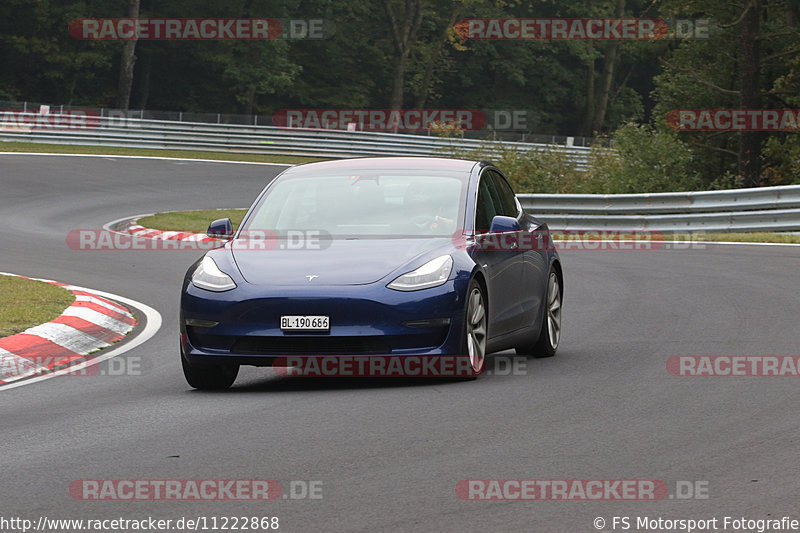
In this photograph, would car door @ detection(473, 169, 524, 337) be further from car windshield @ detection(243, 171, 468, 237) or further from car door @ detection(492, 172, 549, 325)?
car windshield @ detection(243, 171, 468, 237)

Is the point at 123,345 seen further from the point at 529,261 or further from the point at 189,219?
the point at 189,219

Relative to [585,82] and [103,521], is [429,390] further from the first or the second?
[585,82]

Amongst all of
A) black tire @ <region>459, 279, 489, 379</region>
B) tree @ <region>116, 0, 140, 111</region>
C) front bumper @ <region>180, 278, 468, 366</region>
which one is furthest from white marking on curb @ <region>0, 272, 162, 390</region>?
tree @ <region>116, 0, 140, 111</region>

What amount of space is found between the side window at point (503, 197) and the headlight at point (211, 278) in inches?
98.2

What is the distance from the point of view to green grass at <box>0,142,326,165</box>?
45781 mm

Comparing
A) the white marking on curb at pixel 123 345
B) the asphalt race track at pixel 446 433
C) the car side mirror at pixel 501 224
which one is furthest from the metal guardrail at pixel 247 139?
the car side mirror at pixel 501 224

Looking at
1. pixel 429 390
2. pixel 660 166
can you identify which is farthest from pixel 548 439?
pixel 660 166

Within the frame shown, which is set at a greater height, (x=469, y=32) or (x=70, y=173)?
(x=469, y=32)

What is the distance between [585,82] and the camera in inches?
3282

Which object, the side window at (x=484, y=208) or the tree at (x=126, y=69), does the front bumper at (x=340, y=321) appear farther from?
the tree at (x=126, y=69)

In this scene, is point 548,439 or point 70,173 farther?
point 70,173

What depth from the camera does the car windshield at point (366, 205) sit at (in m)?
10.0

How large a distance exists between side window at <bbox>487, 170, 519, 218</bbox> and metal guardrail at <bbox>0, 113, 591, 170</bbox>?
36.9m

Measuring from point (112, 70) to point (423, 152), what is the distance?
24.1 metres
